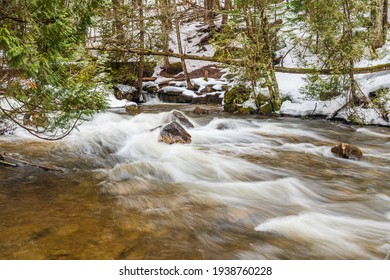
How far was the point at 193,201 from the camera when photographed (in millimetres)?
3865

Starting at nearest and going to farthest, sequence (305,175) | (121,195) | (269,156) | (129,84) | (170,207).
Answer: (170,207), (121,195), (305,175), (269,156), (129,84)

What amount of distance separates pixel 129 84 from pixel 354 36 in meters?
11.5

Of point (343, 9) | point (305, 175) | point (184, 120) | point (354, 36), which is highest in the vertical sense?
point (343, 9)

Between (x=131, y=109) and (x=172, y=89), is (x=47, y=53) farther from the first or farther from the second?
(x=172, y=89)

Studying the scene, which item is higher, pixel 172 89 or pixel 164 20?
pixel 164 20

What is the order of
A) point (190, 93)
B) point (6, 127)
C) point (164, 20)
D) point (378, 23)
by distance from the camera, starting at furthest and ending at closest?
point (190, 93) < point (164, 20) < point (378, 23) < point (6, 127)

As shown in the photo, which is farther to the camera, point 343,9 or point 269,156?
point 343,9

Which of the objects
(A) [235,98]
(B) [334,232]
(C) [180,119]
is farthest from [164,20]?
(B) [334,232]

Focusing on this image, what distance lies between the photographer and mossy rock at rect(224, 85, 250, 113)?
38.0 ft

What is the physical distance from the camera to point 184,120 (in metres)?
8.95

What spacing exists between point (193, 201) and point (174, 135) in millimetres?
3437

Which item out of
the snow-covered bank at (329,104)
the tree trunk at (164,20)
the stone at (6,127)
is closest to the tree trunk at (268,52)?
the snow-covered bank at (329,104)

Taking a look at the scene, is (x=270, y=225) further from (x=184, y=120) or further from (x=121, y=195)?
(x=184, y=120)
